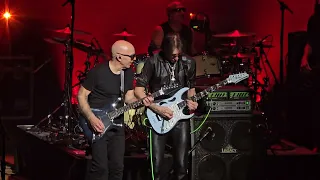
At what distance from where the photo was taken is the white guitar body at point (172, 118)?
6.70 meters

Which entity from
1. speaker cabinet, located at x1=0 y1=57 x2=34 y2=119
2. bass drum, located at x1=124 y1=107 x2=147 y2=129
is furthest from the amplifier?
speaker cabinet, located at x1=0 y1=57 x2=34 y2=119

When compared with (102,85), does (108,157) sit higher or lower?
lower

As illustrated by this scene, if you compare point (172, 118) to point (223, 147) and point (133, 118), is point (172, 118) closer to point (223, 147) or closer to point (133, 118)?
point (223, 147)

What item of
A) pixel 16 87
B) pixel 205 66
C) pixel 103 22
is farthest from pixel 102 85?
pixel 103 22

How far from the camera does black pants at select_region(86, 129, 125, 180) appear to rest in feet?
20.7

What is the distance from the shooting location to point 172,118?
6.73 m

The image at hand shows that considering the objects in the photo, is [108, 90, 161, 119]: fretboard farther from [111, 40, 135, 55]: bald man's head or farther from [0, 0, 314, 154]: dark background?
[0, 0, 314, 154]: dark background

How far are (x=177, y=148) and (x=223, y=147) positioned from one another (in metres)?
1.01

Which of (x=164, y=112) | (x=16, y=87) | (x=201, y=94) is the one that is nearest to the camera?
(x=164, y=112)

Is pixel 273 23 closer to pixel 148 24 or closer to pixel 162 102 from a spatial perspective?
pixel 148 24

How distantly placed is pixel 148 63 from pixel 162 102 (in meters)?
0.49

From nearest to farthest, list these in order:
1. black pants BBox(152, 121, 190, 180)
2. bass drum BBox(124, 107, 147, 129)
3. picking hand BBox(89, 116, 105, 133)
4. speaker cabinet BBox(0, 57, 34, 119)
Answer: picking hand BBox(89, 116, 105, 133)
black pants BBox(152, 121, 190, 180)
bass drum BBox(124, 107, 147, 129)
speaker cabinet BBox(0, 57, 34, 119)

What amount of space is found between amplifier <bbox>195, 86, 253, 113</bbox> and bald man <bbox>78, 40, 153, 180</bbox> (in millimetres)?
1248

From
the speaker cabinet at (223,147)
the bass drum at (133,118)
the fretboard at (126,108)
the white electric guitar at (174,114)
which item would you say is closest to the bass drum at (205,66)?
the bass drum at (133,118)
